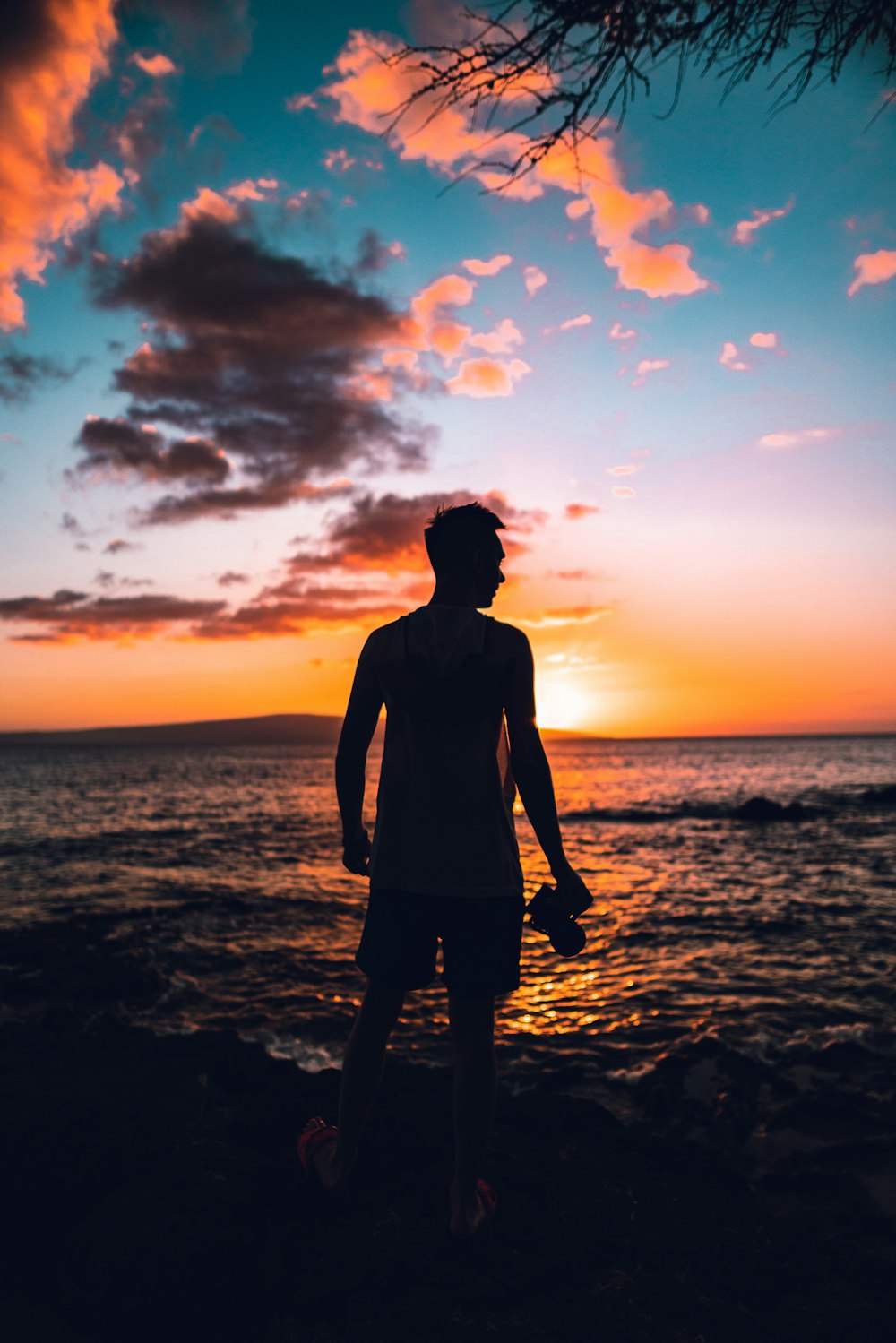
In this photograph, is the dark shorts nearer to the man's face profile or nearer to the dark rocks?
the dark rocks

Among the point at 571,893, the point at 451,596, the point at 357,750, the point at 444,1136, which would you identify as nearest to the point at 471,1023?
the point at 571,893

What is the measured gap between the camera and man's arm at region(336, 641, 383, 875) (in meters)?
2.83

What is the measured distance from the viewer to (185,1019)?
602 centimetres

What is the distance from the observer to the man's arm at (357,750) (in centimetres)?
283

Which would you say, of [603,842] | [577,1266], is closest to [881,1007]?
[577,1266]

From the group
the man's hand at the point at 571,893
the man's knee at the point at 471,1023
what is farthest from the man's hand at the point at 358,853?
the man's hand at the point at 571,893

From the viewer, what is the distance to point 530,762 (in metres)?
2.63

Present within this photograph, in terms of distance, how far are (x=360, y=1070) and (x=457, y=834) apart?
108 cm

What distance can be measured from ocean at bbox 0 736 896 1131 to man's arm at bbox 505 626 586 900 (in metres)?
2.73

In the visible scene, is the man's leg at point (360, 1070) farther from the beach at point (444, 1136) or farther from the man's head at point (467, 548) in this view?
the man's head at point (467, 548)

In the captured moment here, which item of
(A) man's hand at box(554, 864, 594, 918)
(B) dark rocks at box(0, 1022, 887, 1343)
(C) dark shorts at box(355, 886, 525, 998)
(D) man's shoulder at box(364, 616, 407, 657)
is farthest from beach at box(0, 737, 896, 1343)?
(D) man's shoulder at box(364, 616, 407, 657)

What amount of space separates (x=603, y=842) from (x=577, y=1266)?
16.2 metres

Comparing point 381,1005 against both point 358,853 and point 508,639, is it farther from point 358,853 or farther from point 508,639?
point 508,639

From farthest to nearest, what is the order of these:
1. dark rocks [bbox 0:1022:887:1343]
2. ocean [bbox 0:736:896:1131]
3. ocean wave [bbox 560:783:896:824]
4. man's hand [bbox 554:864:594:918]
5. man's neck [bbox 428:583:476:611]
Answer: ocean wave [bbox 560:783:896:824] → ocean [bbox 0:736:896:1131] → man's neck [bbox 428:583:476:611] → man's hand [bbox 554:864:594:918] → dark rocks [bbox 0:1022:887:1343]
